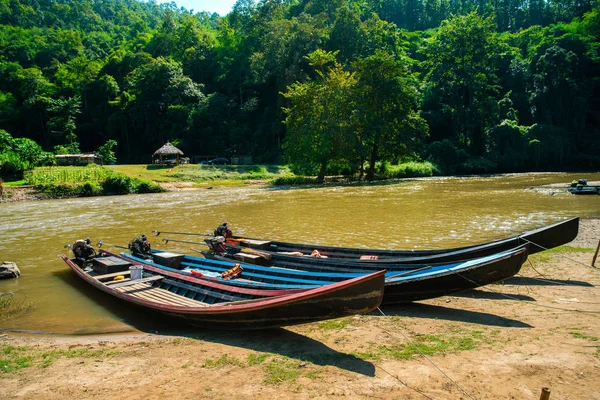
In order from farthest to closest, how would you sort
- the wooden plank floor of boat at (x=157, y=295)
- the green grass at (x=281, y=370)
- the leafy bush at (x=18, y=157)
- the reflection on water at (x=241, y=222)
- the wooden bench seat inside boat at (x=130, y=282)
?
the leafy bush at (x=18, y=157)
the reflection on water at (x=241, y=222)
the wooden bench seat inside boat at (x=130, y=282)
the wooden plank floor of boat at (x=157, y=295)
the green grass at (x=281, y=370)

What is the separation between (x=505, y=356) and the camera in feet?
19.5

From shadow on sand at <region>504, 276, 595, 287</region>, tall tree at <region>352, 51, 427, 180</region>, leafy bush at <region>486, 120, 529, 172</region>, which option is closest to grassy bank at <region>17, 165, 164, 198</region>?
tall tree at <region>352, 51, 427, 180</region>

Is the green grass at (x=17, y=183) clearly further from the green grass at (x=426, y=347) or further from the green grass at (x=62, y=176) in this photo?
the green grass at (x=426, y=347)

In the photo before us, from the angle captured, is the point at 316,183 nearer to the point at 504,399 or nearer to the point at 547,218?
the point at 547,218

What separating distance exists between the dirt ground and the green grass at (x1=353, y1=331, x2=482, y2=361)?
0.02 metres

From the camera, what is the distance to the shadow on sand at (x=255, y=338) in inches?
241

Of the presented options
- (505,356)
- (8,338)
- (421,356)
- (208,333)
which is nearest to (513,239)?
(505,356)

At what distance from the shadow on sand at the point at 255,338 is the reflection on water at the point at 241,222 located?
158mm

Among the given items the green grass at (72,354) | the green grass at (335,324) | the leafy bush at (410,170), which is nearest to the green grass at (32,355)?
the green grass at (72,354)

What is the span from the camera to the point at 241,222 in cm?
2161

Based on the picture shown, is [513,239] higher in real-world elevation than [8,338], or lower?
higher

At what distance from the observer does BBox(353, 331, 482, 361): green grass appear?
6180 mm

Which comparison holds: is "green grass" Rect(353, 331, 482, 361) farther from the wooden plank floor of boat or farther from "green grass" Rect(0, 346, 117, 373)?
"green grass" Rect(0, 346, 117, 373)

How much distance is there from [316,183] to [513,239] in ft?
124
